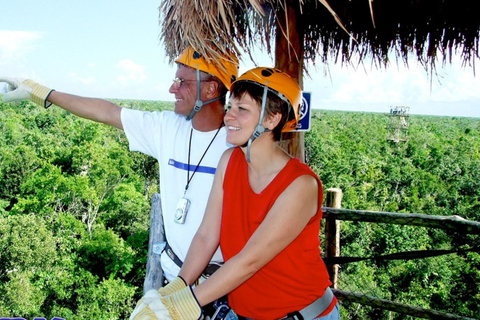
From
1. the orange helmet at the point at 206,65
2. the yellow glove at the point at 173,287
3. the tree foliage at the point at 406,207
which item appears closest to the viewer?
the yellow glove at the point at 173,287

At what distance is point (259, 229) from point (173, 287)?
42 cm

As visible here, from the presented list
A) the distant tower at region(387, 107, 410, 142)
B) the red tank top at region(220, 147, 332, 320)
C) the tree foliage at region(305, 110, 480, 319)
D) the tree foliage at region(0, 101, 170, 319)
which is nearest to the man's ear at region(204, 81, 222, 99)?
the red tank top at region(220, 147, 332, 320)

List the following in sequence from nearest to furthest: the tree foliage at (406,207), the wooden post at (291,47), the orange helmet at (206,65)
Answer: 1. the orange helmet at (206,65)
2. the wooden post at (291,47)
3. the tree foliage at (406,207)

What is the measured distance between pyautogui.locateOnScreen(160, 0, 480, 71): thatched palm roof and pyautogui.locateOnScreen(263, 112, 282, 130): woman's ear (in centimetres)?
47

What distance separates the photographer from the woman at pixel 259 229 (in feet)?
4.60

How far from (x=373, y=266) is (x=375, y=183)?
11.7 meters

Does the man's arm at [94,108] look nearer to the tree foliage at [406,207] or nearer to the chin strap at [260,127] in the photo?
the chin strap at [260,127]

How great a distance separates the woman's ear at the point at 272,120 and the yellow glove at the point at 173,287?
689mm

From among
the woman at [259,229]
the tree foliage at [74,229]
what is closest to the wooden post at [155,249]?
the woman at [259,229]

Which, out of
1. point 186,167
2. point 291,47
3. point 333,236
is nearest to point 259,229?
point 186,167

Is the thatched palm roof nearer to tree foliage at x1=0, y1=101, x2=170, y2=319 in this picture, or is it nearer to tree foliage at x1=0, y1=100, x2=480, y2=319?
tree foliage at x1=0, y1=100, x2=480, y2=319

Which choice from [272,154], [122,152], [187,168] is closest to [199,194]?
[187,168]

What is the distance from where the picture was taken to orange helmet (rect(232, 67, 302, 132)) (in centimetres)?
155

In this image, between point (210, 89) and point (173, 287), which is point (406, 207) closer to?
point (210, 89)
